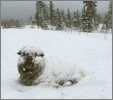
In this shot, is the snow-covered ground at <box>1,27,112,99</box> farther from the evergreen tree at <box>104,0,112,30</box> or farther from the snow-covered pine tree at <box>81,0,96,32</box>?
the snow-covered pine tree at <box>81,0,96,32</box>

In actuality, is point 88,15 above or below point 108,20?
above

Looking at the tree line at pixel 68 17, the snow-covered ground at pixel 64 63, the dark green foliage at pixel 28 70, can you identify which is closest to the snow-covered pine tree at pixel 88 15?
the tree line at pixel 68 17

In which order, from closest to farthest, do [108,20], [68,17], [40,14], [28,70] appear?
[28,70] < [108,20] < [40,14] < [68,17]

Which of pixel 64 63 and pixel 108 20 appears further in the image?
pixel 108 20

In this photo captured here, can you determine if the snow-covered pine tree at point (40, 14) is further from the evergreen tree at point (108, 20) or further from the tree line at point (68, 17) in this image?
the evergreen tree at point (108, 20)

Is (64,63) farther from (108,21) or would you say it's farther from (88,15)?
(88,15)

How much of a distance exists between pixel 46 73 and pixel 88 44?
10.7 feet

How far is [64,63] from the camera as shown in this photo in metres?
9.71

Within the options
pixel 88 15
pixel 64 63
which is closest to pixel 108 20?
pixel 88 15

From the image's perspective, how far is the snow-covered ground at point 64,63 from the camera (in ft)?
26.3

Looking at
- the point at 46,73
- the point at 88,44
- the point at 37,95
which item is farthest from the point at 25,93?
the point at 88,44

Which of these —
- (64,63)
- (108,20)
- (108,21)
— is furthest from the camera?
(108,20)

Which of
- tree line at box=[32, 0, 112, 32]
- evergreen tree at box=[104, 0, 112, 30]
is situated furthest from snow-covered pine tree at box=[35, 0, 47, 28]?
evergreen tree at box=[104, 0, 112, 30]

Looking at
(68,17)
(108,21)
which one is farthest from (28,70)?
(68,17)
